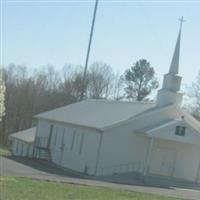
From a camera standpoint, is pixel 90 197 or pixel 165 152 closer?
pixel 90 197

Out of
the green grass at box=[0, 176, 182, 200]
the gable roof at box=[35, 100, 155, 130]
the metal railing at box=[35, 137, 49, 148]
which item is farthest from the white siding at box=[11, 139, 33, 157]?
the green grass at box=[0, 176, 182, 200]

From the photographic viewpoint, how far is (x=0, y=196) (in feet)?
61.7

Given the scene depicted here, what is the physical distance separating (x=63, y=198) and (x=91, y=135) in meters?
22.0

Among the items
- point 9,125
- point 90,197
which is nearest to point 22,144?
point 9,125

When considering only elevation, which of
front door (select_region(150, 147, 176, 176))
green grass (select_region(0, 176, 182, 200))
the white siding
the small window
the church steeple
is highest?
the church steeple

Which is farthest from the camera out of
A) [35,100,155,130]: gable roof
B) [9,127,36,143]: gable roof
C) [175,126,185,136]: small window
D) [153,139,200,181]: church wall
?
[9,127,36,143]: gable roof

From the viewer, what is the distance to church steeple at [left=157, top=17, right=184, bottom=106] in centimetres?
4484

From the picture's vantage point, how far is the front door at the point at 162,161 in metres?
42.9

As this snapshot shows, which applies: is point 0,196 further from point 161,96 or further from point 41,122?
point 41,122

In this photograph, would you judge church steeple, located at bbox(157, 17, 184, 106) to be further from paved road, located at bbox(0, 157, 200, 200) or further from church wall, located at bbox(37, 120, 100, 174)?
paved road, located at bbox(0, 157, 200, 200)

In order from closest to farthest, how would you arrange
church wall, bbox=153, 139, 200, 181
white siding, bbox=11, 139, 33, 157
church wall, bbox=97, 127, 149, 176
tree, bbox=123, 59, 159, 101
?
church wall, bbox=97, 127, 149, 176, church wall, bbox=153, 139, 200, 181, white siding, bbox=11, 139, 33, 157, tree, bbox=123, 59, 159, 101

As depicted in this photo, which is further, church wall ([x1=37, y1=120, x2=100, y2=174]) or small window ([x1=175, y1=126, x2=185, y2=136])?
church wall ([x1=37, y1=120, x2=100, y2=174])

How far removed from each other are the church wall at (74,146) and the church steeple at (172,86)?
5962mm

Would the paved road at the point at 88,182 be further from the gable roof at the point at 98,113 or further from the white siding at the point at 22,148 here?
the white siding at the point at 22,148
